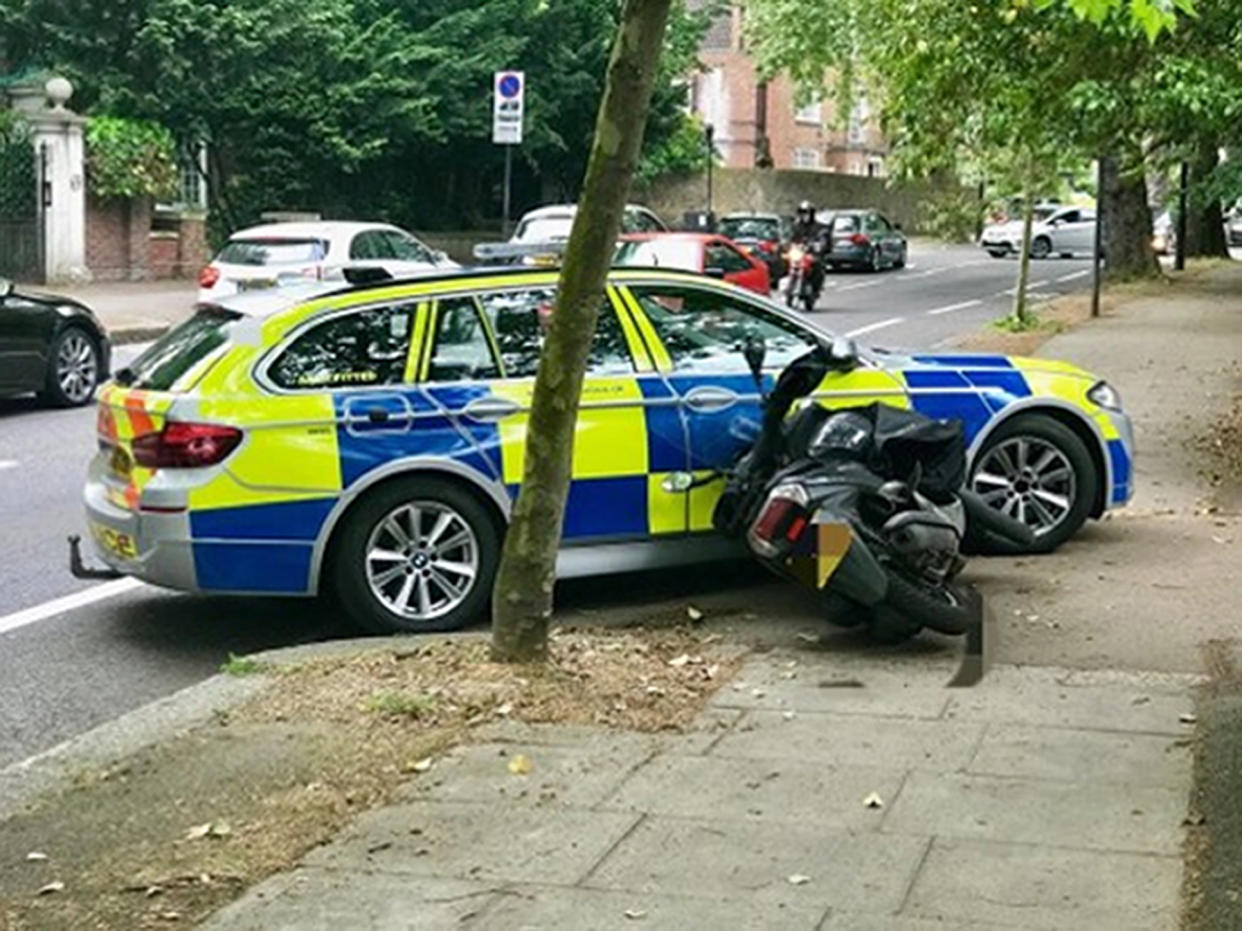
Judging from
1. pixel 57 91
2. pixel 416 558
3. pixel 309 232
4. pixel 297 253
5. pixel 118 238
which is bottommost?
pixel 416 558

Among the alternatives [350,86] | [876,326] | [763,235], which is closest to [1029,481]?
[876,326]

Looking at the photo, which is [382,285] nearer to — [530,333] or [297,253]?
[530,333]

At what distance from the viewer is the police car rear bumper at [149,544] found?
8.07 m

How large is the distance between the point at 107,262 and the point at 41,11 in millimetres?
5210

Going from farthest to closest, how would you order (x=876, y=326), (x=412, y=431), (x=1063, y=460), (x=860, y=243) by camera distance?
1. (x=860, y=243)
2. (x=876, y=326)
3. (x=1063, y=460)
4. (x=412, y=431)

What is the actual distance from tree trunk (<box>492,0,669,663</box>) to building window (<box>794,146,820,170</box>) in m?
66.2

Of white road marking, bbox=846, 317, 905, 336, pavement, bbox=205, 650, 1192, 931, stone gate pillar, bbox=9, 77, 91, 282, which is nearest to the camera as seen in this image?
pavement, bbox=205, 650, 1192, 931

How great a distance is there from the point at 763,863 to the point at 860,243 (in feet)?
131

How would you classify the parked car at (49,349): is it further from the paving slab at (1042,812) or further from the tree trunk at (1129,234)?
the tree trunk at (1129,234)

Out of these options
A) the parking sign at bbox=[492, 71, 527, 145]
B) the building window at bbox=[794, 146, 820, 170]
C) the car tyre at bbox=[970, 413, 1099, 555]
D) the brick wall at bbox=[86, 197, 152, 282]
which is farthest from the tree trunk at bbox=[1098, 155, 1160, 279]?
the building window at bbox=[794, 146, 820, 170]

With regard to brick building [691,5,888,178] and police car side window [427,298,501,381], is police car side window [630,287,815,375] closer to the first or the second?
police car side window [427,298,501,381]

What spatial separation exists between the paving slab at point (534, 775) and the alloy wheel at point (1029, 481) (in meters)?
3.81

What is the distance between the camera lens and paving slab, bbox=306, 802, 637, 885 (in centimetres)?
512

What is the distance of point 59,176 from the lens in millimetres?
29641
